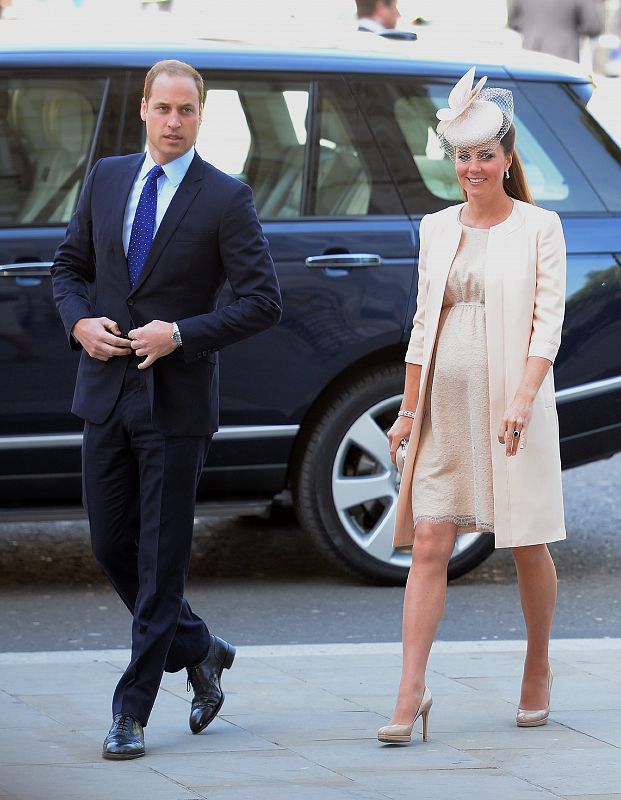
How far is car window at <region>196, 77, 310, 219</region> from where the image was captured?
22.2 feet

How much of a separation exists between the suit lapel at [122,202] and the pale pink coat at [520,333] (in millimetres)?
830

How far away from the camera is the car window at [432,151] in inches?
272

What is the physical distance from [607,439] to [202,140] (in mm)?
1939

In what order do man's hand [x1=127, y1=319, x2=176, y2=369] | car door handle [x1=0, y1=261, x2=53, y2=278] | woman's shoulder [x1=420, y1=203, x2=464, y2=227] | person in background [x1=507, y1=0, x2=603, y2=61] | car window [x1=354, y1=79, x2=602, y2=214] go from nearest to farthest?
1. man's hand [x1=127, y1=319, x2=176, y2=369]
2. woman's shoulder [x1=420, y1=203, x2=464, y2=227]
3. car door handle [x1=0, y1=261, x2=53, y2=278]
4. car window [x1=354, y1=79, x2=602, y2=214]
5. person in background [x1=507, y1=0, x2=603, y2=61]

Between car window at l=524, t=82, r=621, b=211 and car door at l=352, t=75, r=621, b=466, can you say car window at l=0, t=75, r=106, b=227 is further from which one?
car window at l=524, t=82, r=621, b=211

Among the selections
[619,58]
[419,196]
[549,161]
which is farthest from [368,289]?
[619,58]

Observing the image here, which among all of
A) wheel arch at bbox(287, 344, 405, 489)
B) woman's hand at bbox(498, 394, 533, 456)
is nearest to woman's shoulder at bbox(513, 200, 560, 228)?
woman's hand at bbox(498, 394, 533, 456)

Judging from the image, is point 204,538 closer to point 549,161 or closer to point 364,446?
point 364,446

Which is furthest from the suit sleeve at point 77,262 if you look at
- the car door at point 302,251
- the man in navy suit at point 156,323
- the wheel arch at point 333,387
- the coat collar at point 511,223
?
the wheel arch at point 333,387

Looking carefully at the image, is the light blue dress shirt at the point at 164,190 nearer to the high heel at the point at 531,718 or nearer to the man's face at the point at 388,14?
the high heel at the point at 531,718

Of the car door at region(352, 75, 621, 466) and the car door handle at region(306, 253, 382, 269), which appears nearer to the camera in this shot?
the car door handle at region(306, 253, 382, 269)

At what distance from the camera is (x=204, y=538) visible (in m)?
8.08

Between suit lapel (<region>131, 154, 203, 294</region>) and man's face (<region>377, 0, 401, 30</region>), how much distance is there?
6046 millimetres

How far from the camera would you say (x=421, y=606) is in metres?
4.82
